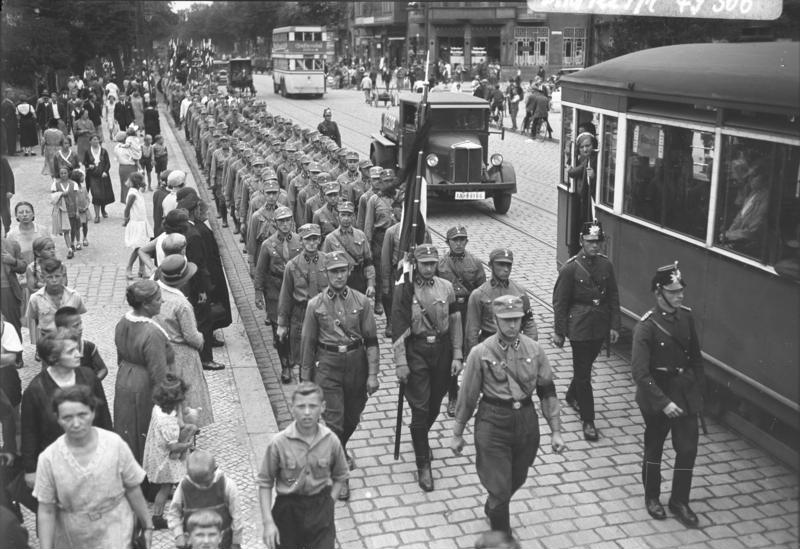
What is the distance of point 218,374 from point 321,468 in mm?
4496

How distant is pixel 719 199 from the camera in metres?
7.57

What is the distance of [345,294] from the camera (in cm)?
687

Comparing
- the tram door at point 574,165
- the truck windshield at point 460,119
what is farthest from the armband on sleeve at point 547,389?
the truck windshield at point 460,119

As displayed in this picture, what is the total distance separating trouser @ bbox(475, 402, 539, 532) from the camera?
5809mm

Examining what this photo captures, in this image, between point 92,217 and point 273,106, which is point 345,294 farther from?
point 273,106

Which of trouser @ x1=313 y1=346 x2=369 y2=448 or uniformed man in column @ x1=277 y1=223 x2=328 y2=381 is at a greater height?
uniformed man in column @ x1=277 y1=223 x2=328 y2=381

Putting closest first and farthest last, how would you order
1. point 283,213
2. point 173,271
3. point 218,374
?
point 173,271 < point 283,213 < point 218,374

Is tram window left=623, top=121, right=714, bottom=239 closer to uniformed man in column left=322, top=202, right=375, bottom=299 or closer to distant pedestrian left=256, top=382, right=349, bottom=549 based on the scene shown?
uniformed man in column left=322, top=202, right=375, bottom=299

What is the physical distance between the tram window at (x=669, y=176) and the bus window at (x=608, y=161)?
14.0 inches

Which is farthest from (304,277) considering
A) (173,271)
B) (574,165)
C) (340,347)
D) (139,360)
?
(574,165)

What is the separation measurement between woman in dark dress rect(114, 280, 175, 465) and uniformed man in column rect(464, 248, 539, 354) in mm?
2350

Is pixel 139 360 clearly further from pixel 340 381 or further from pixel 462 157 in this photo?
pixel 462 157

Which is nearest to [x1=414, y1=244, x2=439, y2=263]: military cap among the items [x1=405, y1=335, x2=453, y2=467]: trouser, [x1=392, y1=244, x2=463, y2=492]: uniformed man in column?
[x1=392, y1=244, x2=463, y2=492]: uniformed man in column

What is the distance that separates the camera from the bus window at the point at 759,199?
6.63 m
